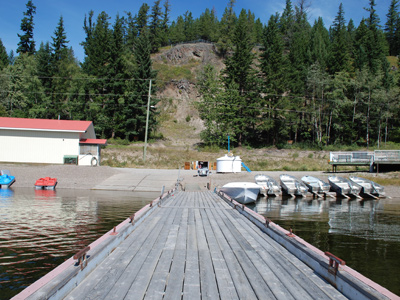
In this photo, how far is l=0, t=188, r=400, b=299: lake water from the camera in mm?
7133

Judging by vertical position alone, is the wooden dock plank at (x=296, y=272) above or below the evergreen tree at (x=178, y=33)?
below

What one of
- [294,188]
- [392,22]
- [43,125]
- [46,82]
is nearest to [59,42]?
[46,82]

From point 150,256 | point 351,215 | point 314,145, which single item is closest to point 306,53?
point 314,145

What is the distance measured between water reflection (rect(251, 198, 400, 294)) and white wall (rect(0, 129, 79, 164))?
Answer: 91.3 feet

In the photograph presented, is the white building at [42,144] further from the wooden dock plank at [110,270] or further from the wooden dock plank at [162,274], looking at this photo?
the wooden dock plank at [162,274]

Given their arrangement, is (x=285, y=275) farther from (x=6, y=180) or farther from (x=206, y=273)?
(x=6, y=180)

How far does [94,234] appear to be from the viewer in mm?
10094

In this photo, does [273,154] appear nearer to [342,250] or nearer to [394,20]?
[342,250]

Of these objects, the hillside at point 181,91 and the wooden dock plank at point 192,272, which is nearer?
the wooden dock plank at point 192,272

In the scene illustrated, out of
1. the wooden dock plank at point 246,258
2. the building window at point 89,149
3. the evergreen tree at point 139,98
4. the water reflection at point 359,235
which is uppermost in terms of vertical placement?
the evergreen tree at point 139,98

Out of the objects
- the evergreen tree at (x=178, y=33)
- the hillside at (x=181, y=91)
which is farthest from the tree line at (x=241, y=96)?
the evergreen tree at (x=178, y=33)

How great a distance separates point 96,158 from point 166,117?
117 feet

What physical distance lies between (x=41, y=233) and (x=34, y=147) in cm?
2838

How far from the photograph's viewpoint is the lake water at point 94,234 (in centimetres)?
713
